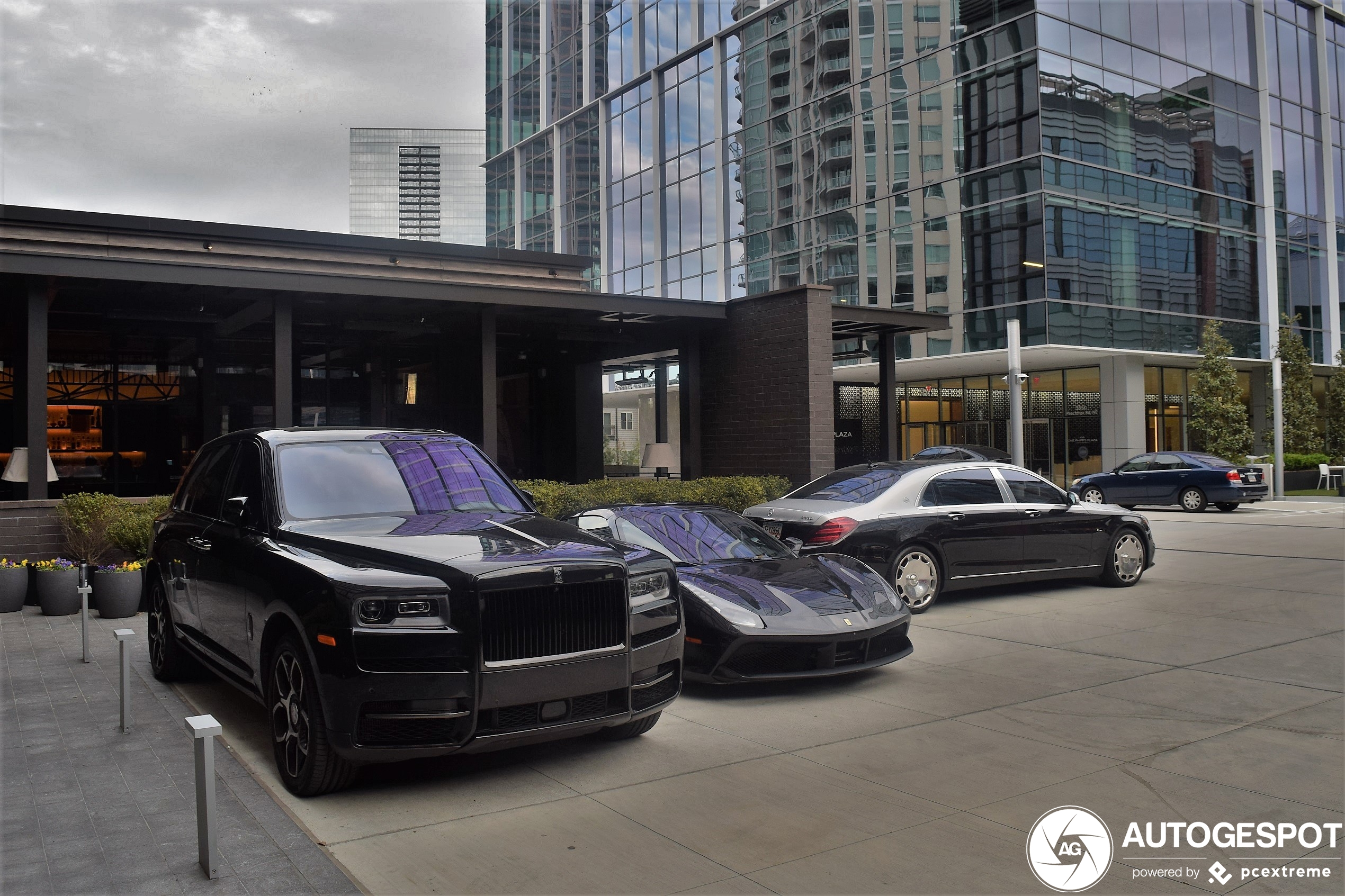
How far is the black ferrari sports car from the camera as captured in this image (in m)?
7.14

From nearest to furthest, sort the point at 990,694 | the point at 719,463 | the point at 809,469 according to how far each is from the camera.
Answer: the point at 990,694, the point at 809,469, the point at 719,463

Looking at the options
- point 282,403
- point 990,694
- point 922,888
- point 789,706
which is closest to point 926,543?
point 990,694

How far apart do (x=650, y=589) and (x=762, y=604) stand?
1765 millimetres

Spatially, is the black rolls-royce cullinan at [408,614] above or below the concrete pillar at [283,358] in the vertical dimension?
below

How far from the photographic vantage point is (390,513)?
6066 mm

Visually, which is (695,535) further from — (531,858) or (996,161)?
(996,161)

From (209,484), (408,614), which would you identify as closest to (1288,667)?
(408,614)

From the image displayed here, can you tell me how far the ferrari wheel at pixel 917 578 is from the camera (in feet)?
35.0

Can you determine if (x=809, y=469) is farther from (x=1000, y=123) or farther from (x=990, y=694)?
(x=1000, y=123)

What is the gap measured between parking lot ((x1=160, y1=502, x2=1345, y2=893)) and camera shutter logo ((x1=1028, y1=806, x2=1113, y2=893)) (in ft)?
0.23

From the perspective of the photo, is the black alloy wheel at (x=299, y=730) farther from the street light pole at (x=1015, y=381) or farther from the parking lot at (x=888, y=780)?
the street light pole at (x=1015, y=381)

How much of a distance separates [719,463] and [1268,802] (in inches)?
537

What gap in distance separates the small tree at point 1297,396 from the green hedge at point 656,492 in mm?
26460

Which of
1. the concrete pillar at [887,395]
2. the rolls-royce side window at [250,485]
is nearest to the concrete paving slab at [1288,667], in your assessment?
the rolls-royce side window at [250,485]
